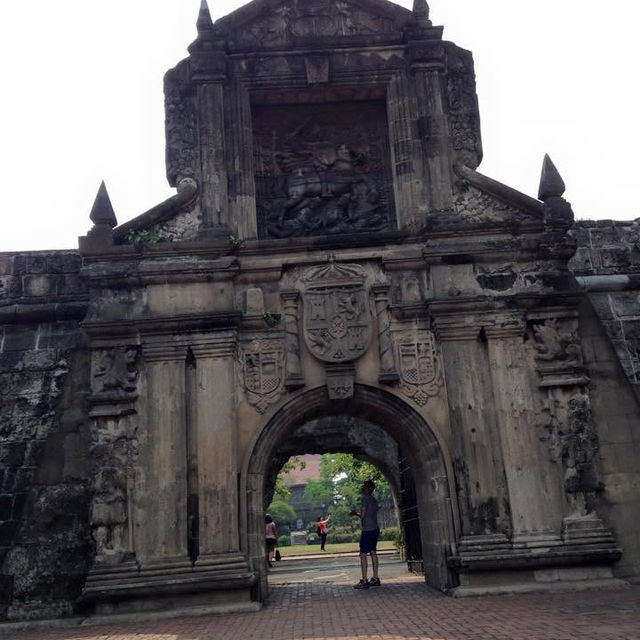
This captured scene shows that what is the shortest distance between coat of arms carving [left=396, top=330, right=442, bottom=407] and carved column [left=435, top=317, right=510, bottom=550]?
0.17m

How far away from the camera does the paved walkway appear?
6.78 m

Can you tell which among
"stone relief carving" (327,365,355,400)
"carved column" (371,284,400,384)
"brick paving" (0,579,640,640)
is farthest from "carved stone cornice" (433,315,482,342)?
"brick paving" (0,579,640,640)

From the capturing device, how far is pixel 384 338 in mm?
10266

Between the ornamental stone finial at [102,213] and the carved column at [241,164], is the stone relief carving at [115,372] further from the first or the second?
the carved column at [241,164]

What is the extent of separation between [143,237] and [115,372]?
Result: 1.96 meters

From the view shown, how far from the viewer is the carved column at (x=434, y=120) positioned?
35.8ft

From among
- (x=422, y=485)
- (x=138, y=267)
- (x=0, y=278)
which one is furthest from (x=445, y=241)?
(x=0, y=278)

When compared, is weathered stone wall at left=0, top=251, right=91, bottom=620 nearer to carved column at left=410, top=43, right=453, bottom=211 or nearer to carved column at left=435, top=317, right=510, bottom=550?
carved column at left=435, top=317, right=510, bottom=550

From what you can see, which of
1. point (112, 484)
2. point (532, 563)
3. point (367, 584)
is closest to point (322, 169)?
point (112, 484)

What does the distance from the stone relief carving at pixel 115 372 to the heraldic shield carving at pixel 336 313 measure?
236cm

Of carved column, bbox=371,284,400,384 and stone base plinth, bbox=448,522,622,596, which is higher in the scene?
carved column, bbox=371,284,400,384

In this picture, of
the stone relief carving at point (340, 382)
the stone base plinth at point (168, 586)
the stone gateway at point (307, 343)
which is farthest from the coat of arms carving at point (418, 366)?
the stone base plinth at point (168, 586)

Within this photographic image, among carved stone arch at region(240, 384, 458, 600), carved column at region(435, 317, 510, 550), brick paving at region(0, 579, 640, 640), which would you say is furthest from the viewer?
carved stone arch at region(240, 384, 458, 600)

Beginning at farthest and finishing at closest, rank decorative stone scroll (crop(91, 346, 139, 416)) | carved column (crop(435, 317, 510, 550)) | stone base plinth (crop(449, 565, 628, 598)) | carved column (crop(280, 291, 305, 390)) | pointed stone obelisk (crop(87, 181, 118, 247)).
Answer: pointed stone obelisk (crop(87, 181, 118, 247)), carved column (crop(280, 291, 305, 390)), decorative stone scroll (crop(91, 346, 139, 416)), carved column (crop(435, 317, 510, 550)), stone base plinth (crop(449, 565, 628, 598))
